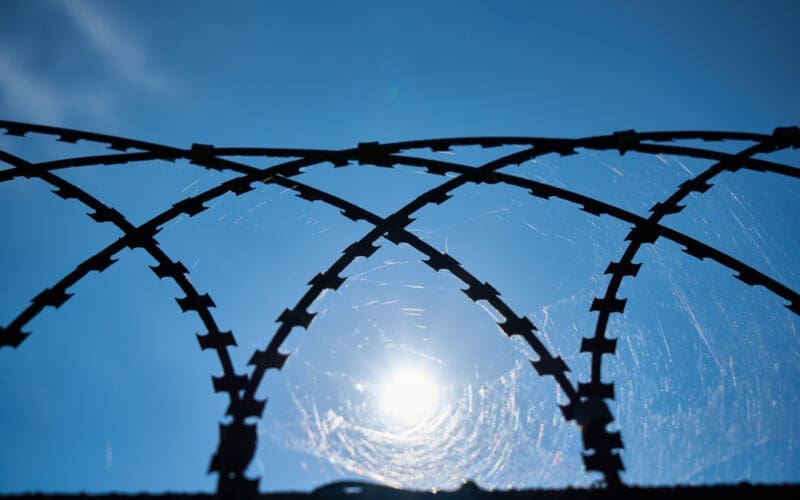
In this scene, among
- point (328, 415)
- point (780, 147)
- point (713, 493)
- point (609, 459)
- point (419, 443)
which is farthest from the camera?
point (780, 147)

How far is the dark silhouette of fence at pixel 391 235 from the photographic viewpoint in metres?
4.48

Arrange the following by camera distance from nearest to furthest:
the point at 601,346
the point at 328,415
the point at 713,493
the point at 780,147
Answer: the point at 713,493, the point at 601,346, the point at 328,415, the point at 780,147

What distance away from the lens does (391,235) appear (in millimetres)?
5879

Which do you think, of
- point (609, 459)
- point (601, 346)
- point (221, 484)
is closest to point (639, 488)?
point (609, 459)

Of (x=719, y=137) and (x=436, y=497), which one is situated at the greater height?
(x=719, y=137)

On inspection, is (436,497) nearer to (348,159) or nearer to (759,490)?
(759,490)

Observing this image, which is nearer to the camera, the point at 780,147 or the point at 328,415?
the point at 328,415

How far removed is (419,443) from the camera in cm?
582

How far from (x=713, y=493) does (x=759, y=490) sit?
1.10ft

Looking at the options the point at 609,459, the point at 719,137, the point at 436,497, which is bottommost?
the point at 436,497

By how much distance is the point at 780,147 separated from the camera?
6.73 meters

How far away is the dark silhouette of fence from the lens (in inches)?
176

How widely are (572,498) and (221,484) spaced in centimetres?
256

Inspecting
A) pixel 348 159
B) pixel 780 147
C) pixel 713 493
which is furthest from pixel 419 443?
pixel 780 147
